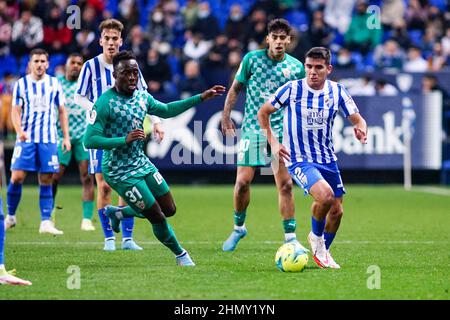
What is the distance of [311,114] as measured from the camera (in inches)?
365

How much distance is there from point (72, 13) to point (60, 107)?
8.28 metres

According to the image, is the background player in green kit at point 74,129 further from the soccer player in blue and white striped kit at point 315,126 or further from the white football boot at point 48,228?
the soccer player in blue and white striped kit at point 315,126

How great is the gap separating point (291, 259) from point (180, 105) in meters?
1.67

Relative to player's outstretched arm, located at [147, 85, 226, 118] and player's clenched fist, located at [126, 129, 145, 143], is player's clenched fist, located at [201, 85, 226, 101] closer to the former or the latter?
player's outstretched arm, located at [147, 85, 226, 118]

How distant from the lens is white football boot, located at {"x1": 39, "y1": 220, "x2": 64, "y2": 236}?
1227 cm

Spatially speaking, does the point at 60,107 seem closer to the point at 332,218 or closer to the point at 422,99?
the point at 332,218

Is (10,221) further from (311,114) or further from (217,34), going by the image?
(217,34)

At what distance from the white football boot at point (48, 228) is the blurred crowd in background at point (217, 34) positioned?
813 centimetres

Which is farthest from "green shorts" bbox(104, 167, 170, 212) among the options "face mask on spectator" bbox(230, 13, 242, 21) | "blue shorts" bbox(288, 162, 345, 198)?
"face mask on spectator" bbox(230, 13, 242, 21)

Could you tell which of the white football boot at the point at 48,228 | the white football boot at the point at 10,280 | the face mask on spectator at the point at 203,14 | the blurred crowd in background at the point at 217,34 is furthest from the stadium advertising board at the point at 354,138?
the white football boot at the point at 10,280

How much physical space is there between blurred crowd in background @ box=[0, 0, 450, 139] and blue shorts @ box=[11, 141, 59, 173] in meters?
7.54

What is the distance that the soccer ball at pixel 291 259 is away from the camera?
28.6 feet

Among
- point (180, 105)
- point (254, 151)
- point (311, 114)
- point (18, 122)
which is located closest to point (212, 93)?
point (180, 105)
